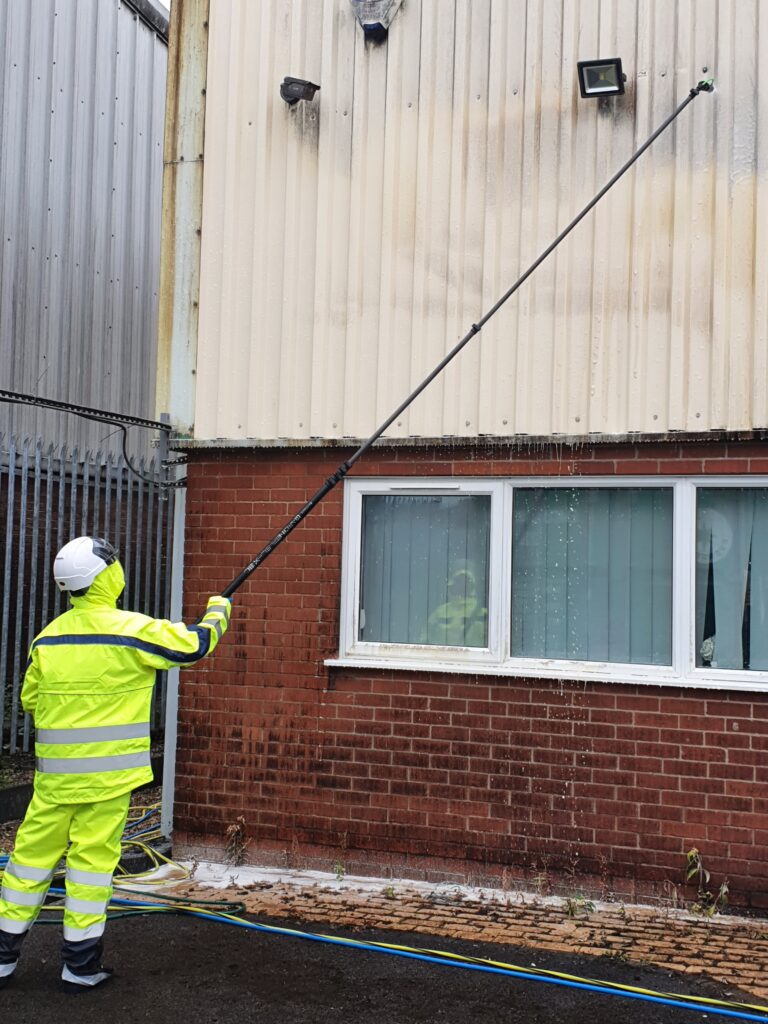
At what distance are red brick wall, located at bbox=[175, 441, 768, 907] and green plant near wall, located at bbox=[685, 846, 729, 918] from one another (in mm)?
40

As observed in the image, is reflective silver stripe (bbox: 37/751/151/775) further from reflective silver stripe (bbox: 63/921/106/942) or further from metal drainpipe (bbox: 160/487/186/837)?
metal drainpipe (bbox: 160/487/186/837)

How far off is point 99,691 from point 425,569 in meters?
2.28

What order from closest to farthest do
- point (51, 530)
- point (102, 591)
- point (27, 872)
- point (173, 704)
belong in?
point (27, 872) → point (102, 591) → point (173, 704) → point (51, 530)

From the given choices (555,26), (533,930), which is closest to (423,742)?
(533,930)

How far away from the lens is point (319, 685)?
662 cm

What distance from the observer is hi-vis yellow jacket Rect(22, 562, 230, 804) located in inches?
193

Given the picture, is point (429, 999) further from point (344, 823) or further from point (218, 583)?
point (218, 583)

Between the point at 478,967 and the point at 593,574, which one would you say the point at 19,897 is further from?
the point at 593,574

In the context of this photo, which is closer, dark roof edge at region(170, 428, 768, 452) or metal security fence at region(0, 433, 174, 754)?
dark roof edge at region(170, 428, 768, 452)

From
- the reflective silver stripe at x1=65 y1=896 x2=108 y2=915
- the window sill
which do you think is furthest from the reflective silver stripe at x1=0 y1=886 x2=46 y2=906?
the window sill

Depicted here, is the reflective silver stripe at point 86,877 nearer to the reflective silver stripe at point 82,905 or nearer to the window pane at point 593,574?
the reflective silver stripe at point 82,905

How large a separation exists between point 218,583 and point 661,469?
9.09ft

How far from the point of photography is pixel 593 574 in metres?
6.27

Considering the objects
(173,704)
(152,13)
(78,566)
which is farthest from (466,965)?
(152,13)
